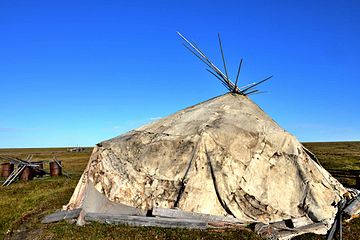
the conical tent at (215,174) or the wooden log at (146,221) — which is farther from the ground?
the conical tent at (215,174)

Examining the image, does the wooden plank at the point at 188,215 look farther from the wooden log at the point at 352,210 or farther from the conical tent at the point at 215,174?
the wooden log at the point at 352,210

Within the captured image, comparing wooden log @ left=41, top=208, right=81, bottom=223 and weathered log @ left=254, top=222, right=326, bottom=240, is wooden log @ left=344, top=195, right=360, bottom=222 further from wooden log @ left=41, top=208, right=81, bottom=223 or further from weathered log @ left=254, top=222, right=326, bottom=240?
wooden log @ left=41, top=208, right=81, bottom=223

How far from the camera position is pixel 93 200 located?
14672 mm

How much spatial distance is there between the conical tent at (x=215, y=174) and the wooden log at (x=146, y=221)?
706 millimetres

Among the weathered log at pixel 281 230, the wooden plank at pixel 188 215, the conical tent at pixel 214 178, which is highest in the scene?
the conical tent at pixel 214 178

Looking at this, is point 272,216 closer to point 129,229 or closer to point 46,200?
point 129,229

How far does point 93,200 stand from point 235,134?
22.1 ft

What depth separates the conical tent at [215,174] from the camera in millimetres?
13586

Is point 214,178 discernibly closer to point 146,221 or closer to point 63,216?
point 146,221

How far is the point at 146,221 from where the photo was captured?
12938 mm

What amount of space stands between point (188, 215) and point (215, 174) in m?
1.99

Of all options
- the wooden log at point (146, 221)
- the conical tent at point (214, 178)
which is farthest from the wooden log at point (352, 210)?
the wooden log at point (146, 221)

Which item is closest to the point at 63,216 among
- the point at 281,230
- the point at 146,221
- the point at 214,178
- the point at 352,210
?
the point at 146,221

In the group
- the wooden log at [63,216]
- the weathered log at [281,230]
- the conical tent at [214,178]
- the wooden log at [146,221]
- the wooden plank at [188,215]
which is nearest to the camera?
the weathered log at [281,230]
